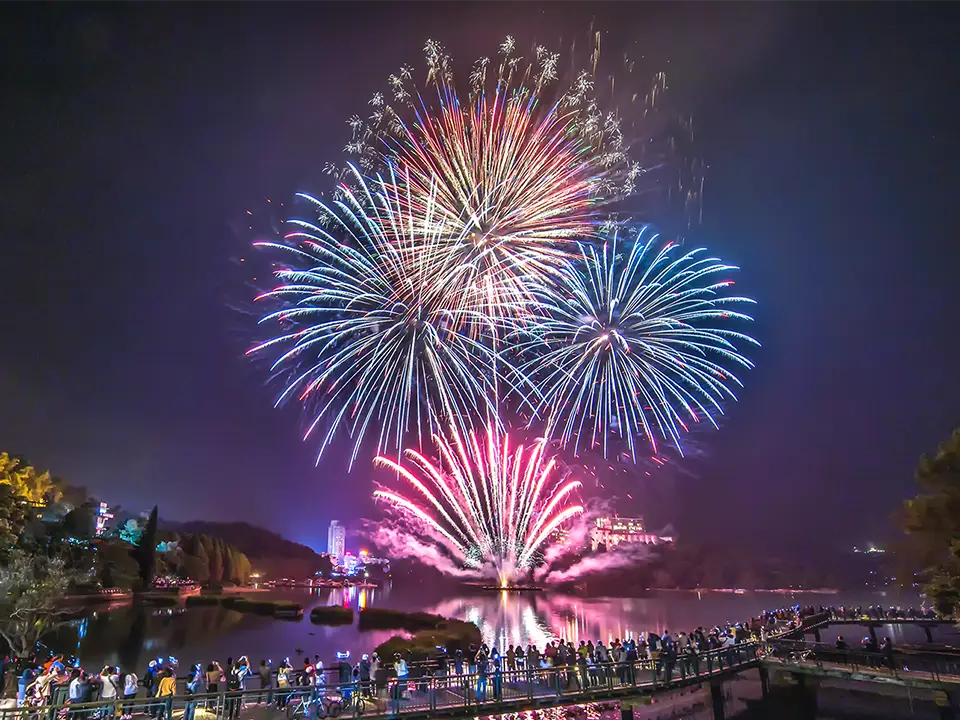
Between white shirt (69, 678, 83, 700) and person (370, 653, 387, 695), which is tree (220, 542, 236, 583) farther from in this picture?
white shirt (69, 678, 83, 700)

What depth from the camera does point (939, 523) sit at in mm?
33281

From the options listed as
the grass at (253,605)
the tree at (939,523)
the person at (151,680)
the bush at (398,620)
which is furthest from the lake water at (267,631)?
the tree at (939,523)

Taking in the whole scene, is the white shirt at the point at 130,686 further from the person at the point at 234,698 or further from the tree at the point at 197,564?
the tree at the point at 197,564

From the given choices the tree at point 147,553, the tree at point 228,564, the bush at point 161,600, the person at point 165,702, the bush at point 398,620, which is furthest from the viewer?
the tree at point 228,564

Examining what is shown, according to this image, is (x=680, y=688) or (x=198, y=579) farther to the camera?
(x=198, y=579)

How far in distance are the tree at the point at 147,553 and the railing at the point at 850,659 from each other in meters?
92.7

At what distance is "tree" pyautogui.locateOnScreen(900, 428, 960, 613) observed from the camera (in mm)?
31219

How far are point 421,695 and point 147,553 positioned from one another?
301 feet

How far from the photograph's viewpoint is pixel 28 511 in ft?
140

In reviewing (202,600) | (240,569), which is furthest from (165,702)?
(240,569)

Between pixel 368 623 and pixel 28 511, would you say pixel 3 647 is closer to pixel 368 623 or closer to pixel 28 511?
pixel 28 511

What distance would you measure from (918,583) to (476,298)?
3190cm

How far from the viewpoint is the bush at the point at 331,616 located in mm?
80062

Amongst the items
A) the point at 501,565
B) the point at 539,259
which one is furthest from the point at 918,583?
the point at 501,565
